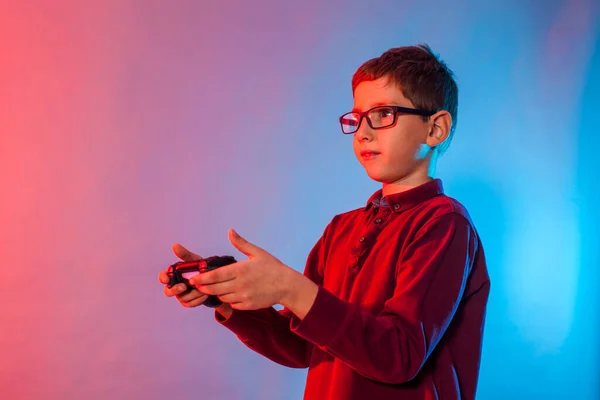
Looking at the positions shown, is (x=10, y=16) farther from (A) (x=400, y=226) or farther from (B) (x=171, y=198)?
(A) (x=400, y=226)

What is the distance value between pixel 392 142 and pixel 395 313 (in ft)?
1.07

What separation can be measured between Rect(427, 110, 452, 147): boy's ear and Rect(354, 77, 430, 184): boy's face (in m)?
0.01

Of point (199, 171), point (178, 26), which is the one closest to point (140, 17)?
point (178, 26)

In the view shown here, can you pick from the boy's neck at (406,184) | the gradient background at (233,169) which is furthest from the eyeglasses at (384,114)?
the gradient background at (233,169)

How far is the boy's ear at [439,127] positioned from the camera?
1.02 m

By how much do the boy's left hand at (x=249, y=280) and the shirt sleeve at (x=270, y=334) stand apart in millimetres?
289

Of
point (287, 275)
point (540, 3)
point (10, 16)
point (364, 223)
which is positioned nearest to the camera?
point (287, 275)

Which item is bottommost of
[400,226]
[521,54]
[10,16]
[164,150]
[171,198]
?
[400,226]

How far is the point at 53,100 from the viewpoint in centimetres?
168

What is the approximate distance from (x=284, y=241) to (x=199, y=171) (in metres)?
0.34

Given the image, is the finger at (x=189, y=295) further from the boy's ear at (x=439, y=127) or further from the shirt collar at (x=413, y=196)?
the boy's ear at (x=439, y=127)

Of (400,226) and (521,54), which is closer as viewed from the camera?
(400,226)

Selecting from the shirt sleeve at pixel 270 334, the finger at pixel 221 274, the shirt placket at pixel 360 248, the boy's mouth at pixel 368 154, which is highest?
the boy's mouth at pixel 368 154

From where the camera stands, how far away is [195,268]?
0.85 m
